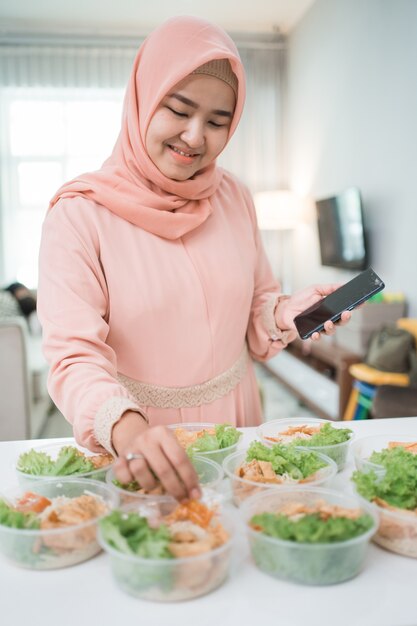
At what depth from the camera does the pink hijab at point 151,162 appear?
113 centimetres

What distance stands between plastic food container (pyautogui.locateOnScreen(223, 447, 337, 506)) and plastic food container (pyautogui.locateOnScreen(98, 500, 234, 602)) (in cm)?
13

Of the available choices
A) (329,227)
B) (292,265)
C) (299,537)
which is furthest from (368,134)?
(299,537)

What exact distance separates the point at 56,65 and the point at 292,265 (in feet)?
9.82

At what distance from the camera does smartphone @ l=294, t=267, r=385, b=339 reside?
3.66 ft

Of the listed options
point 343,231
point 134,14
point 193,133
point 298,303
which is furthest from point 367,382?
point 134,14

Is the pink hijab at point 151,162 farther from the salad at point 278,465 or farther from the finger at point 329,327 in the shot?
the salad at point 278,465

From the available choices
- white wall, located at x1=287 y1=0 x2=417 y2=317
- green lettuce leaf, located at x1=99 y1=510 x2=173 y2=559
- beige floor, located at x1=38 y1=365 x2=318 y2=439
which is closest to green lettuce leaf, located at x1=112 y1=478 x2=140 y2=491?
green lettuce leaf, located at x1=99 y1=510 x2=173 y2=559

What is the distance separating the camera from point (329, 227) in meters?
4.34

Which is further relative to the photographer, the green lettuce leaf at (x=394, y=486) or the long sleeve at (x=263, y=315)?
the long sleeve at (x=263, y=315)

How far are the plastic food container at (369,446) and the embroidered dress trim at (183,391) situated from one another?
0.38 meters

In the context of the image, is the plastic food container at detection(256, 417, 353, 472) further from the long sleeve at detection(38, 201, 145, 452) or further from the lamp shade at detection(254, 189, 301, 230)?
the lamp shade at detection(254, 189, 301, 230)

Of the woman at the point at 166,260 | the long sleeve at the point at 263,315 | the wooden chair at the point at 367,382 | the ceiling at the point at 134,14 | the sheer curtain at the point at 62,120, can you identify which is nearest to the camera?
the woman at the point at 166,260

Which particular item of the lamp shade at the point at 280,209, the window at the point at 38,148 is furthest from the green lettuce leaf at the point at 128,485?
the window at the point at 38,148

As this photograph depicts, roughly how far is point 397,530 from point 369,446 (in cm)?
28
